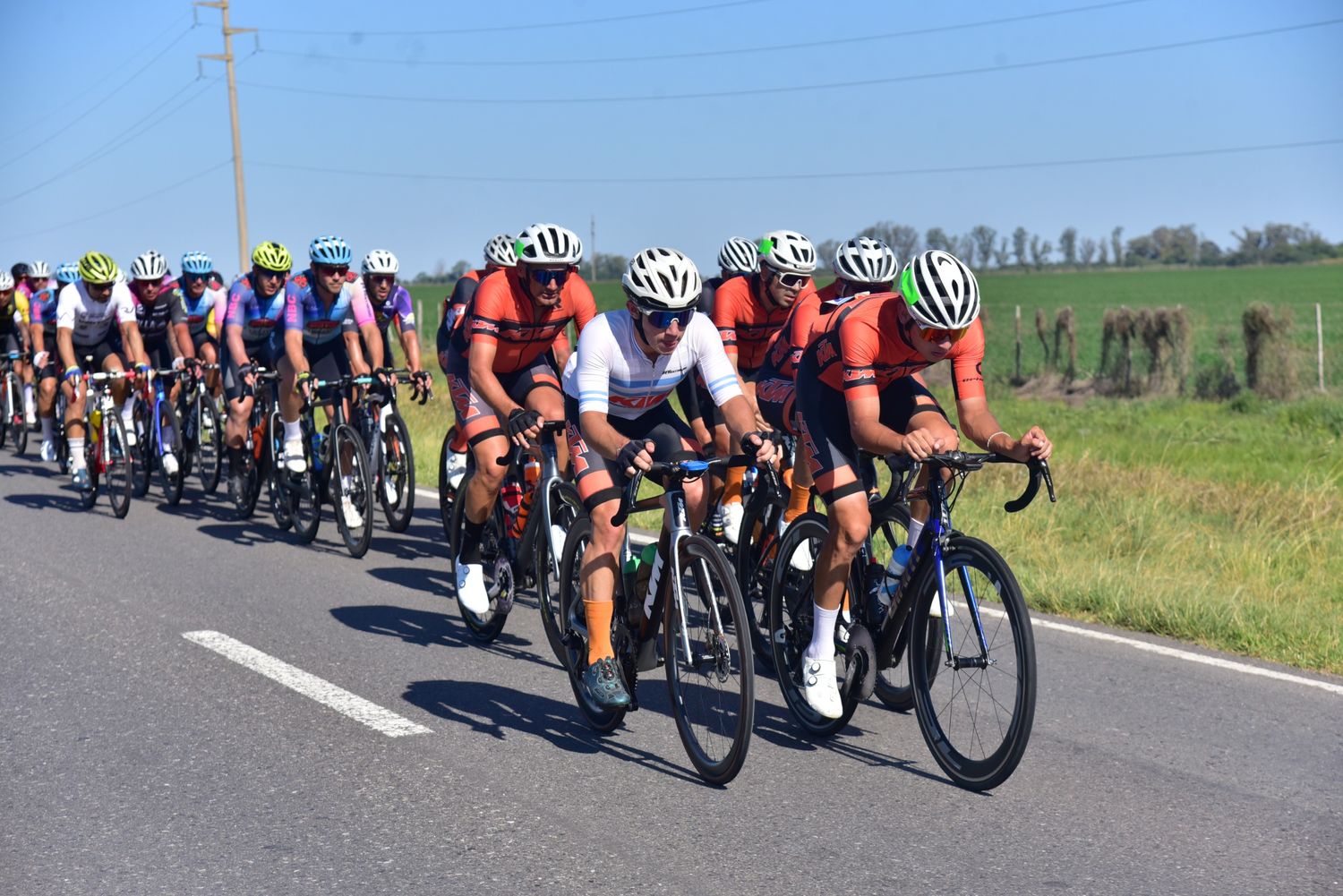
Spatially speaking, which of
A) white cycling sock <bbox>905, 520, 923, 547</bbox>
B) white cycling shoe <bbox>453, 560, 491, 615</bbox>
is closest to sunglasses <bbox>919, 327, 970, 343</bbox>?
white cycling sock <bbox>905, 520, 923, 547</bbox>

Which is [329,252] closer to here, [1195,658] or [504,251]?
[504,251]

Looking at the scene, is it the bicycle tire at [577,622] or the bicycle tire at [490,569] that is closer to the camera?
the bicycle tire at [577,622]

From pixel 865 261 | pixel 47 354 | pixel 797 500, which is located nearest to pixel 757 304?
pixel 865 261

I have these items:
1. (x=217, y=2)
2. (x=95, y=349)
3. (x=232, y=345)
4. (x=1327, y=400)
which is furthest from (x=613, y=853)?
(x=217, y=2)

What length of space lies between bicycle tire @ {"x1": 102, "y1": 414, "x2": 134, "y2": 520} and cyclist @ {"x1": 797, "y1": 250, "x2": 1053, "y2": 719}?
7864 millimetres

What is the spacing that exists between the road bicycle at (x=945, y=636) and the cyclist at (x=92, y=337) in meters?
8.11

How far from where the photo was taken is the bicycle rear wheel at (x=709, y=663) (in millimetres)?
4871

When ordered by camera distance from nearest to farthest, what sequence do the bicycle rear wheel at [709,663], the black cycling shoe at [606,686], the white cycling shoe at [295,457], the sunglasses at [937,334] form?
1. the bicycle rear wheel at [709,663]
2. the sunglasses at [937,334]
3. the black cycling shoe at [606,686]
4. the white cycling shoe at [295,457]

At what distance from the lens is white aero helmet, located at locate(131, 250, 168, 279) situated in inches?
488

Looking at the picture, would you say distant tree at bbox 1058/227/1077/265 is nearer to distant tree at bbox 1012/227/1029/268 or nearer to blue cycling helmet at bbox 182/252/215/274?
distant tree at bbox 1012/227/1029/268

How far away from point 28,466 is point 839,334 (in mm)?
12822

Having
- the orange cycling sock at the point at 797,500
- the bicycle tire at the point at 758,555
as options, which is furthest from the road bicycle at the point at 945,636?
the orange cycling sock at the point at 797,500

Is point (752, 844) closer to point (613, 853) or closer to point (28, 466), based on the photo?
point (613, 853)

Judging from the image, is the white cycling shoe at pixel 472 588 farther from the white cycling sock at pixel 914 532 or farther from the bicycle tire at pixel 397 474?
the bicycle tire at pixel 397 474
